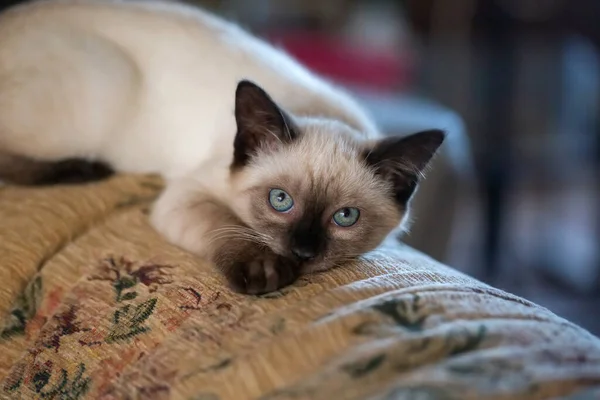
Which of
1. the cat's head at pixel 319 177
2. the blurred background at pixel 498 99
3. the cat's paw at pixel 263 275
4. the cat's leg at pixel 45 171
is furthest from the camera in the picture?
the blurred background at pixel 498 99

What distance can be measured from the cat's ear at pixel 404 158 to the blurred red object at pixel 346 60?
2.57 metres

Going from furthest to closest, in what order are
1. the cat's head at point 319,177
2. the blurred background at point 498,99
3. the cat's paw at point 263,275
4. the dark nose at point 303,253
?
1. the blurred background at point 498,99
2. the cat's head at point 319,177
3. the dark nose at point 303,253
4. the cat's paw at point 263,275

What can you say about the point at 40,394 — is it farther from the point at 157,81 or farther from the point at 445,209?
the point at 445,209

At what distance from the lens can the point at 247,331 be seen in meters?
0.99

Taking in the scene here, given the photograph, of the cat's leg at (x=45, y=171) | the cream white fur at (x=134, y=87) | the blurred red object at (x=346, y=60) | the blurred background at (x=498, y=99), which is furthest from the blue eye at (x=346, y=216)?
the blurred red object at (x=346, y=60)

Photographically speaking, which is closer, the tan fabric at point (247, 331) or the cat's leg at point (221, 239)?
the tan fabric at point (247, 331)

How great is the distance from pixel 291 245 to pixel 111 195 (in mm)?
→ 559

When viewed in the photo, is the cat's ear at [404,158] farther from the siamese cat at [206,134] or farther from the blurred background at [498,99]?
the blurred background at [498,99]

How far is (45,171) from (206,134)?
1.42 feet

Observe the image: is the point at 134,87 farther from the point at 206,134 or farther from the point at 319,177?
the point at 319,177

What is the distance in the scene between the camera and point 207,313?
109cm

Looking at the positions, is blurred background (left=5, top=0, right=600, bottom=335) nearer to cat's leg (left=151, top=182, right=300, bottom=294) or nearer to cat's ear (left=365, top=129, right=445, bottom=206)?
cat's ear (left=365, top=129, right=445, bottom=206)

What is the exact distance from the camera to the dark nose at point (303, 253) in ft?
4.28

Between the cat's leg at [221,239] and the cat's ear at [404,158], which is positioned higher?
the cat's ear at [404,158]
